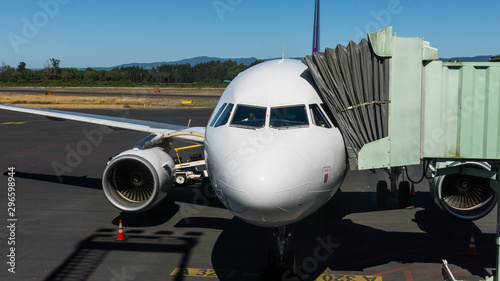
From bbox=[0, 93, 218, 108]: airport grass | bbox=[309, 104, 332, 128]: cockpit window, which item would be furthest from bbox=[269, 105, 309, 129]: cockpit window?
bbox=[0, 93, 218, 108]: airport grass

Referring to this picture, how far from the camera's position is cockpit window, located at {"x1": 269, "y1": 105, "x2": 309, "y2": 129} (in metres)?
9.67

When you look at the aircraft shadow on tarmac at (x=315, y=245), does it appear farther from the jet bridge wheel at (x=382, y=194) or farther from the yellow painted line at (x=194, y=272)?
the jet bridge wheel at (x=382, y=194)

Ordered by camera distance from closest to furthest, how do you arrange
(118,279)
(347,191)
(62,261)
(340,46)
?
(340,46) → (118,279) → (62,261) → (347,191)

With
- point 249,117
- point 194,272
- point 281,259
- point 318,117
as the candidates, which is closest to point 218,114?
point 249,117

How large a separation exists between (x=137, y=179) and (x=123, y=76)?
435 ft

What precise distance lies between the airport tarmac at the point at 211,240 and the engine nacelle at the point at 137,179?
826 millimetres

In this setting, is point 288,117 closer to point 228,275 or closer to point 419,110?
point 419,110

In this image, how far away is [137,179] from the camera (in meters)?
15.6

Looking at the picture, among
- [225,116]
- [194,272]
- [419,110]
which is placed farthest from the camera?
[194,272]

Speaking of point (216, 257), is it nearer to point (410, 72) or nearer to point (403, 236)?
point (403, 236)


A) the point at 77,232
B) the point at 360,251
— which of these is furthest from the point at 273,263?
the point at 77,232

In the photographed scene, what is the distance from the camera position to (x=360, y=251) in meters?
12.9

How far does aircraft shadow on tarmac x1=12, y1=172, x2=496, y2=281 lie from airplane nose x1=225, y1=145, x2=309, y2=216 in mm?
2796

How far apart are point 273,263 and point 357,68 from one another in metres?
4.41
